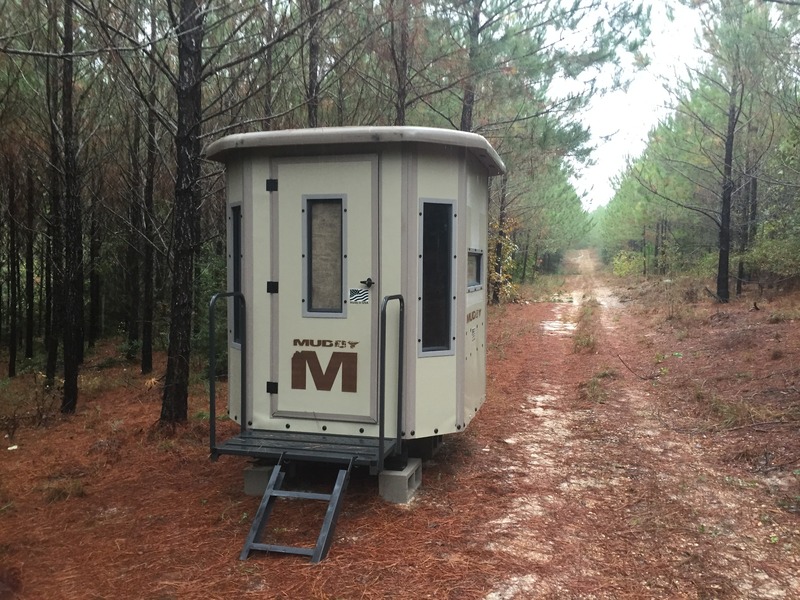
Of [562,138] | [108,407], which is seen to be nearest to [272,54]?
[108,407]

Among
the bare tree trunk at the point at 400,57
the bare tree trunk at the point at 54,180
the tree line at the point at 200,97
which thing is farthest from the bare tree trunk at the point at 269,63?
the bare tree trunk at the point at 54,180

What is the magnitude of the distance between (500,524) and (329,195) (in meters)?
2.52

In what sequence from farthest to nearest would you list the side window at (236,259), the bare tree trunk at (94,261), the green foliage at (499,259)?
the green foliage at (499,259) → the bare tree trunk at (94,261) → the side window at (236,259)

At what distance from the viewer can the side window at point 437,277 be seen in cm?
436

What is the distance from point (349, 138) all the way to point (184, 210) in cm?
244

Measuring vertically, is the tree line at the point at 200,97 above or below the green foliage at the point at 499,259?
above

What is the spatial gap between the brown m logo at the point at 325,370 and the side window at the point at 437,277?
0.54m

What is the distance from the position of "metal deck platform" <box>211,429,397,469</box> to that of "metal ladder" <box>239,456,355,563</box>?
0.08 m

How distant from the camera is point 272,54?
316 inches

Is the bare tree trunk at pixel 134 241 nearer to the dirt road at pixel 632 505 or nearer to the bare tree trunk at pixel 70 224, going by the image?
the bare tree trunk at pixel 70 224

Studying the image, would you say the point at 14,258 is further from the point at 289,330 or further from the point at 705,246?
the point at 705,246

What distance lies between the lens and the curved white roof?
4086 mm

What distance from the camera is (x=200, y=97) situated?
19.1ft

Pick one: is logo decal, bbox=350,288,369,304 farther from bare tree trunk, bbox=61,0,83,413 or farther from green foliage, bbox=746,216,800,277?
green foliage, bbox=746,216,800,277
